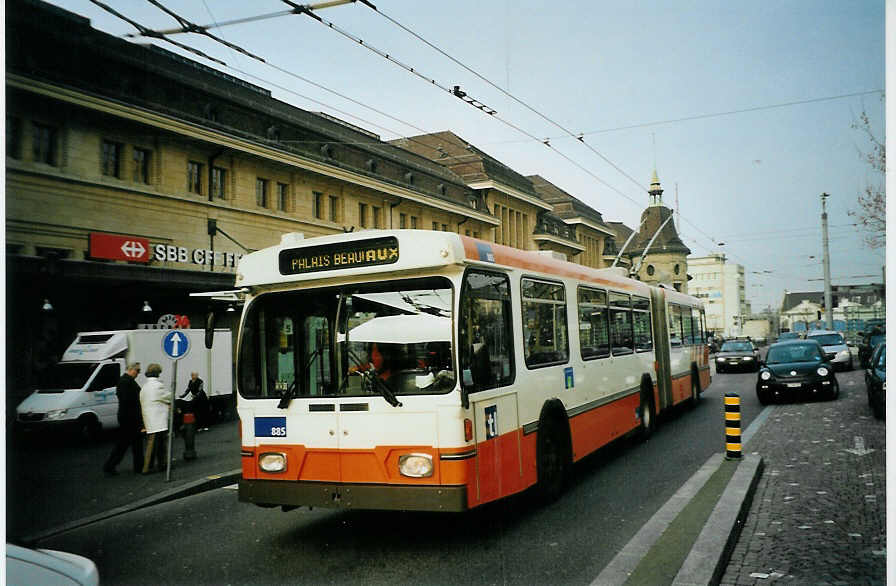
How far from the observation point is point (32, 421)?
588 inches

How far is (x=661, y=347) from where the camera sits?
14.1m

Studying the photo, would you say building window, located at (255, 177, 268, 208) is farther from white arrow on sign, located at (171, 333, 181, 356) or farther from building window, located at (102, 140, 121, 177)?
white arrow on sign, located at (171, 333, 181, 356)

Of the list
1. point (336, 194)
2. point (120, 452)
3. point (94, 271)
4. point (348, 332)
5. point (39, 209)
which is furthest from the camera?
point (336, 194)

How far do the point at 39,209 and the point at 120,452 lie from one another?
5.61m

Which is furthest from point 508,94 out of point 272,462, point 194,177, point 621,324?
point 194,177

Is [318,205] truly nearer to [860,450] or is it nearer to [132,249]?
[132,249]

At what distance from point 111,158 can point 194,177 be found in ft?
15.1

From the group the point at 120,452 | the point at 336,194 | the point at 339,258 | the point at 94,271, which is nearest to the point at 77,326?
the point at 94,271

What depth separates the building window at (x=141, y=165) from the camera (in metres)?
19.6

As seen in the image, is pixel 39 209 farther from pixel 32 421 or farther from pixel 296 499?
pixel 296 499

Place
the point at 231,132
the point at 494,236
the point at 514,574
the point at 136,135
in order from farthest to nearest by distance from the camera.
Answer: the point at 494,236, the point at 231,132, the point at 136,135, the point at 514,574

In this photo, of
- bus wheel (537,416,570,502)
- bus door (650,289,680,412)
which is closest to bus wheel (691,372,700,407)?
bus door (650,289,680,412)

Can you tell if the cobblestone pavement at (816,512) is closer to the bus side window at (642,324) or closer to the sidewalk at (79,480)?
the bus side window at (642,324)

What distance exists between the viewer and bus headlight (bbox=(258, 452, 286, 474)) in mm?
6465
